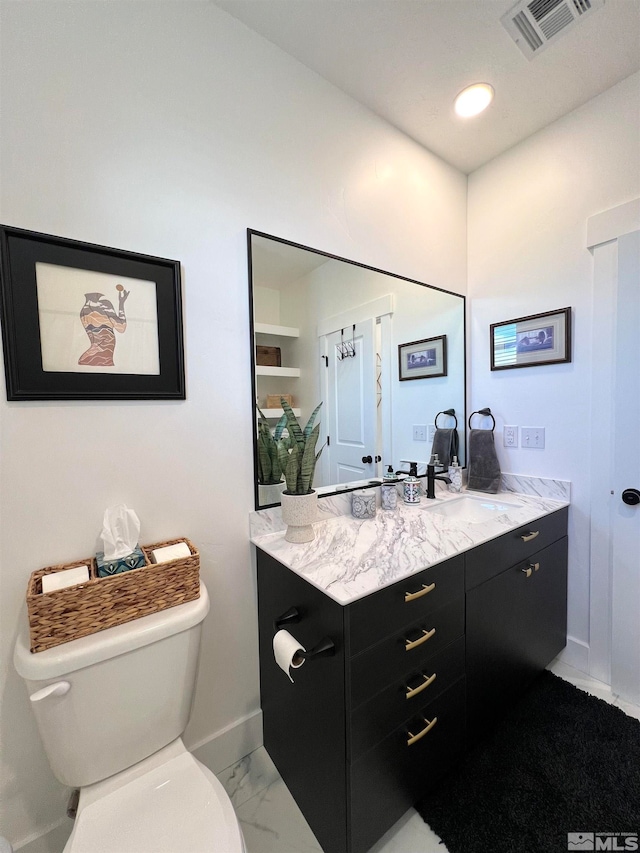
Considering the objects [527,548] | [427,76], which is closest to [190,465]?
[527,548]

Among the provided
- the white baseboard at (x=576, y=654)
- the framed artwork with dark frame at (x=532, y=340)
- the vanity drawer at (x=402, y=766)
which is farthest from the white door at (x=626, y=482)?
the vanity drawer at (x=402, y=766)

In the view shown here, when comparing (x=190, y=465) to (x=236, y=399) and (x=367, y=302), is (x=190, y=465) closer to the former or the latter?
(x=236, y=399)

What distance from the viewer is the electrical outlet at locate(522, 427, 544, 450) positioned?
1.81 meters

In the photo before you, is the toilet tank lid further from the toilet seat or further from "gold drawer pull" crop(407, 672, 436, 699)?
"gold drawer pull" crop(407, 672, 436, 699)

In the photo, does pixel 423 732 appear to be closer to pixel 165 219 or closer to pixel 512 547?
pixel 512 547

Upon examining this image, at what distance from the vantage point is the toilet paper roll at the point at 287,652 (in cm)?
91

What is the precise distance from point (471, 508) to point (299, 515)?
3.66 feet

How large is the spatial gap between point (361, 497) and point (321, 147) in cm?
150

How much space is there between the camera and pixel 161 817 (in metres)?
Answer: 0.79

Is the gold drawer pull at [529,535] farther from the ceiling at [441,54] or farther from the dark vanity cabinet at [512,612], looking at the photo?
the ceiling at [441,54]

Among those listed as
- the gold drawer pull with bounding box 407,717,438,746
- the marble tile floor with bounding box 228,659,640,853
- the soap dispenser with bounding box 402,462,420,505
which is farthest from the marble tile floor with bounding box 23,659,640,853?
the soap dispenser with bounding box 402,462,420,505

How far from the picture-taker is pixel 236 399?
1253 mm

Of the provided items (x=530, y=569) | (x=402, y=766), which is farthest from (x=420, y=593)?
(x=530, y=569)

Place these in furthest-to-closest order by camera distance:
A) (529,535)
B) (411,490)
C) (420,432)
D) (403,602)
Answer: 1. (420,432)
2. (411,490)
3. (529,535)
4. (403,602)
